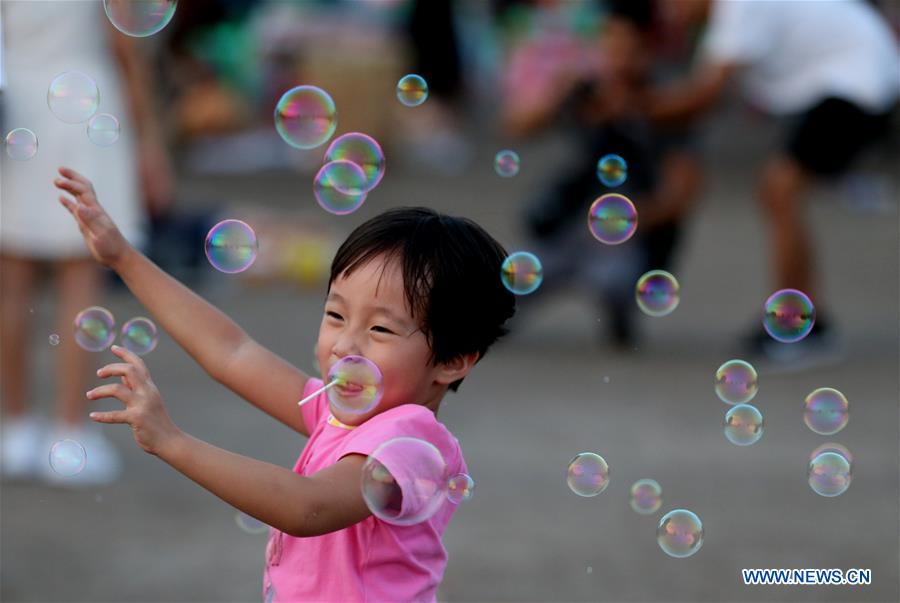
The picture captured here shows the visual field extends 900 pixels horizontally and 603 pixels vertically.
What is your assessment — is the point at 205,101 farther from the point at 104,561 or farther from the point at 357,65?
the point at 104,561

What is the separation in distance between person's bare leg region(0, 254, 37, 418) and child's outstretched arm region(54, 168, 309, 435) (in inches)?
89.3

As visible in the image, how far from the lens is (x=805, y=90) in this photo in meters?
6.01

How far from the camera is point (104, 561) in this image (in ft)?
12.6

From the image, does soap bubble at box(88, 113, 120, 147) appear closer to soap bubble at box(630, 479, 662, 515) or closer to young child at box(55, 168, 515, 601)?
young child at box(55, 168, 515, 601)

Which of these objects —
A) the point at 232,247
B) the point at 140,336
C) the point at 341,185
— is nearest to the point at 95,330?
the point at 140,336

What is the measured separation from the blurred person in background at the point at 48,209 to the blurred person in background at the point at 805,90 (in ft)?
8.61

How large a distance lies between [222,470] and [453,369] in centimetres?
42

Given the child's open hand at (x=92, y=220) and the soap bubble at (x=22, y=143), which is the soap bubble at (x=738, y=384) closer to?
the child's open hand at (x=92, y=220)

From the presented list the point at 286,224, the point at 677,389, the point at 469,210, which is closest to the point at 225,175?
the point at 469,210

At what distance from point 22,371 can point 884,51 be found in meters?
3.76

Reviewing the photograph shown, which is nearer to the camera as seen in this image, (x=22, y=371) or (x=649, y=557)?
(x=649, y=557)

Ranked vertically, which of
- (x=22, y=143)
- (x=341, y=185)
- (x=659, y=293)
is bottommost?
(x=659, y=293)

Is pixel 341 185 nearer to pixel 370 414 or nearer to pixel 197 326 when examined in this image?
pixel 197 326

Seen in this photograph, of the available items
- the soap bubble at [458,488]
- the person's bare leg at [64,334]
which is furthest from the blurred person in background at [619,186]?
the soap bubble at [458,488]
